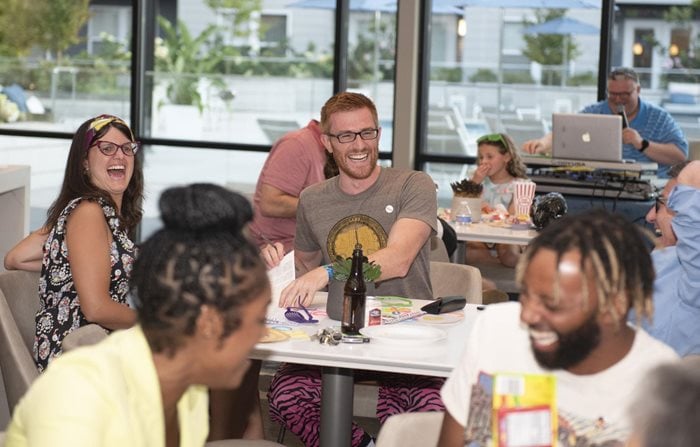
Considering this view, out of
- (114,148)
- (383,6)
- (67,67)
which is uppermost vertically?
(383,6)

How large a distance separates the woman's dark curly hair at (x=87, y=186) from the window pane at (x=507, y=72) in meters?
5.24

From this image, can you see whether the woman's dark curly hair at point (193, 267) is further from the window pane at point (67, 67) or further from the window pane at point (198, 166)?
the window pane at point (67, 67)

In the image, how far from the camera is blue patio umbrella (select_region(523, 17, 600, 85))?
844cm

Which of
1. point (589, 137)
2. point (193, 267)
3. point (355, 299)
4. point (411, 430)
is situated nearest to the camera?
point (193, 267)

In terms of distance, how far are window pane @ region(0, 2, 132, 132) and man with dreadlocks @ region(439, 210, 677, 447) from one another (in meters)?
7.37

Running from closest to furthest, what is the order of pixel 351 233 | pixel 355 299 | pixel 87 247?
pixel 355 299 → pixel 87 247 → pixel 351 233

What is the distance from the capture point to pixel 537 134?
343 inches

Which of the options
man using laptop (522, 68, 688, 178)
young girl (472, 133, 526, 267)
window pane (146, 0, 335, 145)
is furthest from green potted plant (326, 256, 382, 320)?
window pane (146, 0, 335, 145)

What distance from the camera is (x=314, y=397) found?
3.74m

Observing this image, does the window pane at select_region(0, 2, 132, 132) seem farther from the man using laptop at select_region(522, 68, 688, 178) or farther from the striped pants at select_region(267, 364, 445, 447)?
A: the striped pants at select_region(267, 364, 445, 447)

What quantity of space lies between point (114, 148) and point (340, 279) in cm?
89

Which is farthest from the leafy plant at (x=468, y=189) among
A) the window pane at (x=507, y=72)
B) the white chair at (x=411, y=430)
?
the white chair at (x=411, y=430)

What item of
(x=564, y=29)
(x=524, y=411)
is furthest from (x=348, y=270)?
(x=564, y=29)

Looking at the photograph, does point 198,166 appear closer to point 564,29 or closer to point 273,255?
point 564,29
